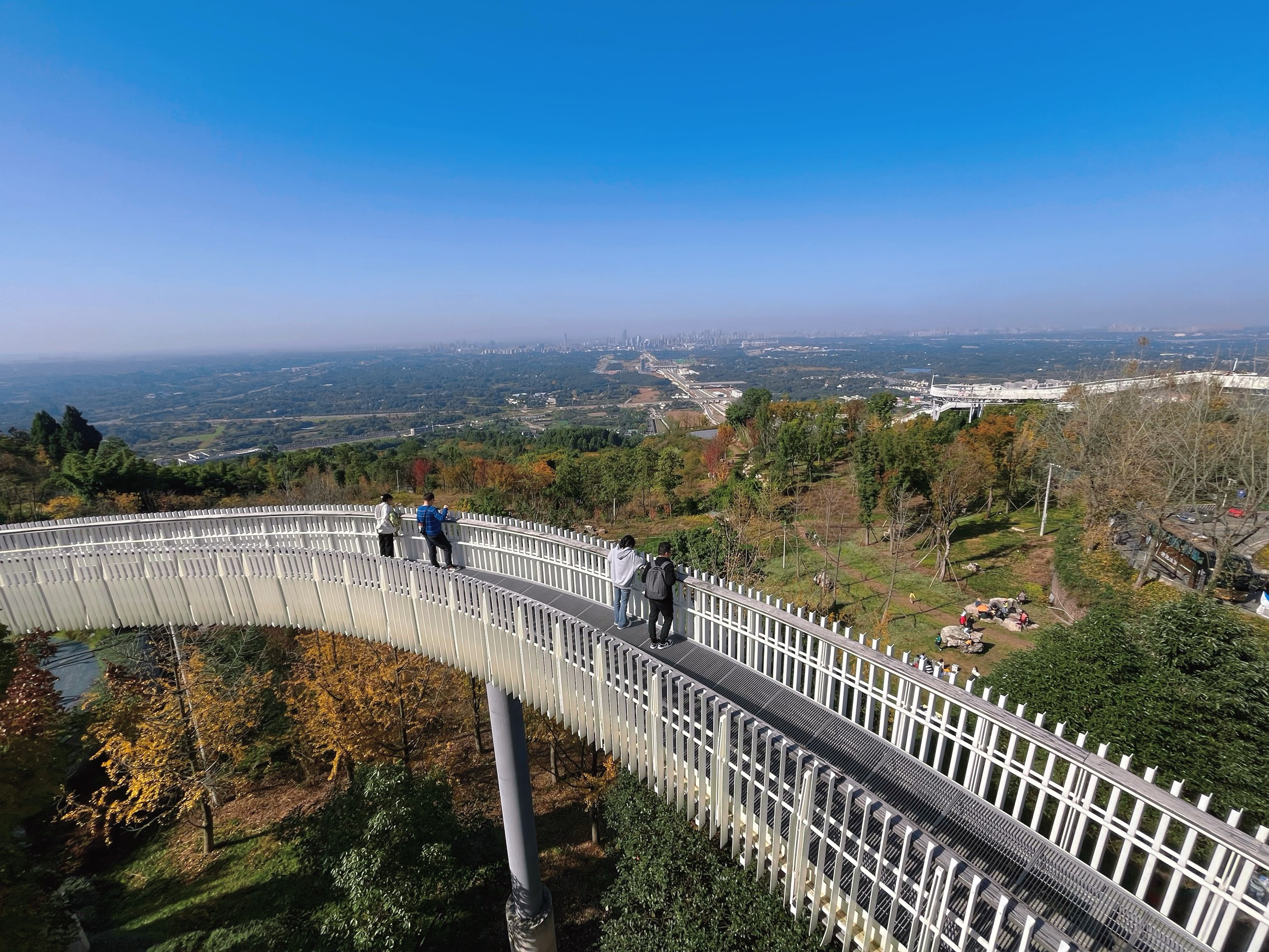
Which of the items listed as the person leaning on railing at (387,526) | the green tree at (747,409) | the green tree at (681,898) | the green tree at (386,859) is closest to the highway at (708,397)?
the green tree at (747,409)

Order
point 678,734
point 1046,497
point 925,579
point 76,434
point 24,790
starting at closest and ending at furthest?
point 678,734
point 24,790
point 925,579
point 1046,497
point 76,434

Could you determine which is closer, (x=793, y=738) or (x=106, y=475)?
(x=793, y=738)

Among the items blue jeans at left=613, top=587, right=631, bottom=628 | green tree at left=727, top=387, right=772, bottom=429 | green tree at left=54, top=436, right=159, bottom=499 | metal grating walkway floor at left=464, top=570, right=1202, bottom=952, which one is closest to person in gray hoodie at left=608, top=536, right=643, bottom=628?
blue jeans at left=613, top=587, right=631, bottom=628

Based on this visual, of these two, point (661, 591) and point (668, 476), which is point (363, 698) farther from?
point (668, 476)

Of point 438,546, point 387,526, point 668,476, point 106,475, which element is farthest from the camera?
point 668,476

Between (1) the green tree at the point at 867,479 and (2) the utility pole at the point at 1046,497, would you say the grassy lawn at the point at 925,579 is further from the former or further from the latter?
(1) the green tree at the point at 867,479

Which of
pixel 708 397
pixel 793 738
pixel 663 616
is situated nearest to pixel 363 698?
pixel 663 616
